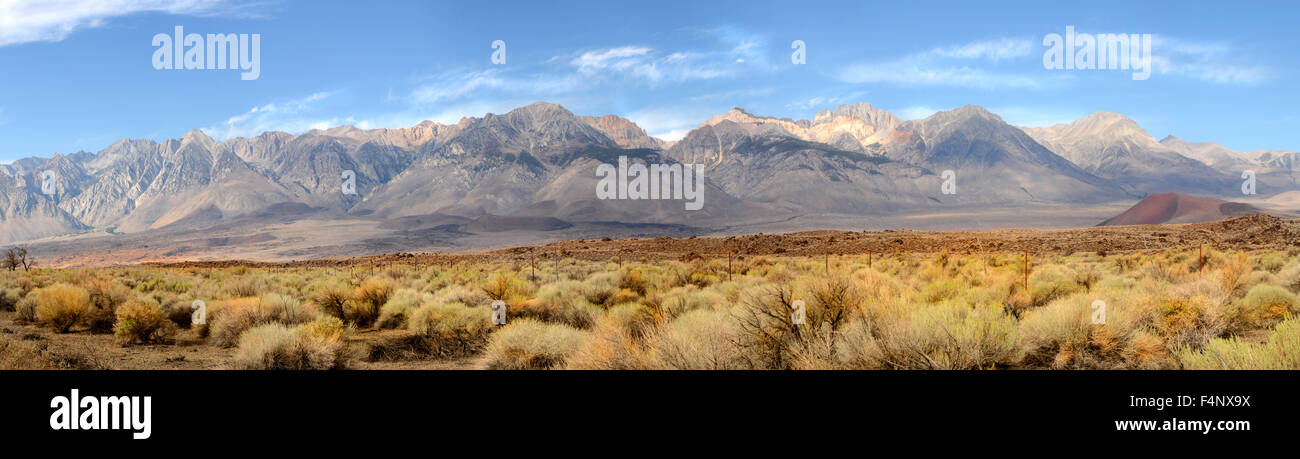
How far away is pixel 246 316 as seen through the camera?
43.2ft

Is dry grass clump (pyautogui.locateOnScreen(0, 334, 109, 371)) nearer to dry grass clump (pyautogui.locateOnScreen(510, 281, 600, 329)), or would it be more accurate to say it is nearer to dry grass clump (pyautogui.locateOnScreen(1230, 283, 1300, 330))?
dry grass clump (pyautogui.locateOnScreen(510, 281, 600, 329))

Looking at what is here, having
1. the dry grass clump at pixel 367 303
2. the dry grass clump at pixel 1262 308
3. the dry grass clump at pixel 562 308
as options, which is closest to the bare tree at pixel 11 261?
the dry grass clump at pixel 367 303

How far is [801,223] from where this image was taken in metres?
180

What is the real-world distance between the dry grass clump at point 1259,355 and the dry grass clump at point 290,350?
10902 mm

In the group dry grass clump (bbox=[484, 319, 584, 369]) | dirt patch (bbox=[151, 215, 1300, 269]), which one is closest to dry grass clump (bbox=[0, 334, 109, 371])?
dry grass clump (bbox=[484, 319, 584, 369])

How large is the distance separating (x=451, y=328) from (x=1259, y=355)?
480 inches

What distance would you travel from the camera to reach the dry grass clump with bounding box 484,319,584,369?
30.2ft

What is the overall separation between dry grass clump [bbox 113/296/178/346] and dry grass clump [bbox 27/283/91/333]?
168 centimetres

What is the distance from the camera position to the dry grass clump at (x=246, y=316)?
12695 millimetres

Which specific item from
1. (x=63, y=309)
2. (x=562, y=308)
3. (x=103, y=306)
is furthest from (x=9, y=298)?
(x=562, y=308)
